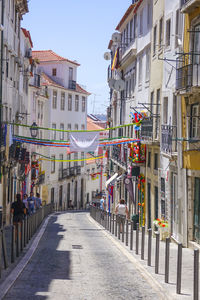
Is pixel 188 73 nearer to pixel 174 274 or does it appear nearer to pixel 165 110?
pixel 165 110

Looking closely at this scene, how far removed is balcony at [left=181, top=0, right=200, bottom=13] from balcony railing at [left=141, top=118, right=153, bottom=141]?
296 inches

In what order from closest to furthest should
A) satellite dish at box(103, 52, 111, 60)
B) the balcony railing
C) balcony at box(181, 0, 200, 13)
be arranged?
balcony at box(181, 0, 200, 13) < the balcony railing < satellite dish at box(103, 52, 111, 60)

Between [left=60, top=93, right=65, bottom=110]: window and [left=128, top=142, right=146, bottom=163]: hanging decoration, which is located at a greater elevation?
[left=60, top=93, right=65, bottom=110]: window

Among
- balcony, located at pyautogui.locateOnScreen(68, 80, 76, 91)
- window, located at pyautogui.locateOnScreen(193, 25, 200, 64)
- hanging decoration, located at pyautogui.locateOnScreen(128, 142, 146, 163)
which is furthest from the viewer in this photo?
balcony, located at pyautogui.locateOnScreen(68, 80, 76, 91)

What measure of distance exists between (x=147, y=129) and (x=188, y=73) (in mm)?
8153

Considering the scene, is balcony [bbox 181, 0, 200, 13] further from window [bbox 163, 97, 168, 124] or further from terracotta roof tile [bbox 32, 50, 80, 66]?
terracotta roof tile [bbox 32, 50, 80, 66]

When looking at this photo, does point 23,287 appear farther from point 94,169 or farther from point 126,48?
point 94,169

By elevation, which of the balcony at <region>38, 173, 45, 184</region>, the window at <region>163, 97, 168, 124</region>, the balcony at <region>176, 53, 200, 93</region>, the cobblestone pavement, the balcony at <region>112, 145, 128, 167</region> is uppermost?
the balcony at <region>176, 53, 200, 93</region>

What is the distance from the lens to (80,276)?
41.3ft

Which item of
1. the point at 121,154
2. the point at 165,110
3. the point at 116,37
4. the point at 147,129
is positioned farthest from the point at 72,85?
the point at 165,110

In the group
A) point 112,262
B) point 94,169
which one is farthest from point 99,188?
point 112,262

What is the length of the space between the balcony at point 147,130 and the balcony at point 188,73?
6218 mm

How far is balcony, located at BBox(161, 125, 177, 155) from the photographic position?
2025cm

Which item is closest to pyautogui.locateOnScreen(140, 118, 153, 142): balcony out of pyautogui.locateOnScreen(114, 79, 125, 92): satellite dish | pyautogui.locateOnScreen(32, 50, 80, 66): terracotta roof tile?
pyautogui.locateOnScreen(114, 79, 125, 92): satellite dish
